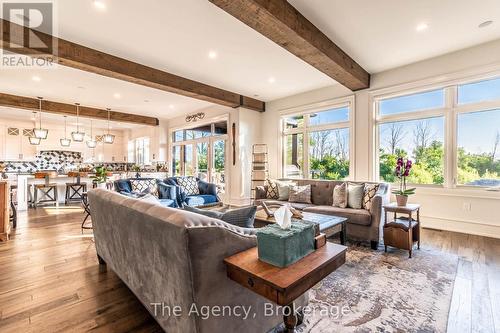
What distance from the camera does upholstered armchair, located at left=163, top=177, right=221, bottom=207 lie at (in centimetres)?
493

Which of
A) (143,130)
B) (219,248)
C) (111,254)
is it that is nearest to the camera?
(219,248)

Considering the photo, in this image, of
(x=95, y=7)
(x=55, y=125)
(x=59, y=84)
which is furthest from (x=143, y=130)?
(x=95, y=7)

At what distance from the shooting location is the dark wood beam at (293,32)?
2.36m

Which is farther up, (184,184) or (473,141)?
(473,141)

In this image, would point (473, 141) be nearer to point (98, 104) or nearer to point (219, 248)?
point (219, 248)

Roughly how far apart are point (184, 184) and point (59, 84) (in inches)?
137

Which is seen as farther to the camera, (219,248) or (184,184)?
(184,184)

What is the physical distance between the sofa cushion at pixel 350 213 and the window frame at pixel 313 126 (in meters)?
1.69

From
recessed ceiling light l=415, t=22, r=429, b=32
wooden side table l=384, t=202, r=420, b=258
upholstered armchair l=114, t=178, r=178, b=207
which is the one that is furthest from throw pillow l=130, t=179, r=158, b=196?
recessed ceiling light l=415, t=22, r=429, b=32

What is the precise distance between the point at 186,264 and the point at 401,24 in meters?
3.79

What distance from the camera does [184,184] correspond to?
5.33 m

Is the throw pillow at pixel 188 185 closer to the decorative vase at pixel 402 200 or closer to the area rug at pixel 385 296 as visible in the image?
the area rug at pixel 385 296

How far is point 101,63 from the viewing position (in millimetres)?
3795

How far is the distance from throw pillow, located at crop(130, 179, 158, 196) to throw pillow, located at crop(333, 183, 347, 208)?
11.4 feet
